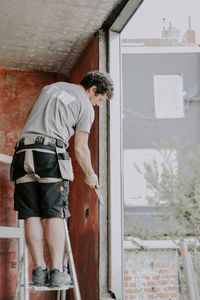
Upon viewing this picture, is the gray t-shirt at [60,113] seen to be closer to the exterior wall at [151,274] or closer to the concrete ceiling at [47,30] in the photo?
the concrete ceiling at [47,30]

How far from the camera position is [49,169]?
91.2 inches

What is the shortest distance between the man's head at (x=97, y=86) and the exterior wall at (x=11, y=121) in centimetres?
153

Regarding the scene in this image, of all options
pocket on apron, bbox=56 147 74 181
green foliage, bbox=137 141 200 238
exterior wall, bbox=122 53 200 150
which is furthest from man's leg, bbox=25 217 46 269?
exterior wall, bbox=122 53 200 150

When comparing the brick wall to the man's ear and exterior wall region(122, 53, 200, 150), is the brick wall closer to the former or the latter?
the man's ear

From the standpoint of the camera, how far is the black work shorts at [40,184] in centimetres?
230

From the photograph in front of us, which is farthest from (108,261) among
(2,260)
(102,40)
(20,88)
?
(20,88)

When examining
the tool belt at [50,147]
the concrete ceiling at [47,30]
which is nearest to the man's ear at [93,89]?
the tool belt at [50,147]

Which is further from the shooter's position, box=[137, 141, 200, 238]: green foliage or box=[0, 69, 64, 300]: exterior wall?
box=[137, 141, 200, 238]: green foliage

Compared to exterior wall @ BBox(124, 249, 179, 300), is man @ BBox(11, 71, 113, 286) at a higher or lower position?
higher

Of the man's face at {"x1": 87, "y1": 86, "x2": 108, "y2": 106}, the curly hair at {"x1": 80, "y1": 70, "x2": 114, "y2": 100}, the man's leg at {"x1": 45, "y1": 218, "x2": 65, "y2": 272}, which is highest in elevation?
the curly hair at {"x1": 80, "y1": 70, "x2": 114, "y2": 100}

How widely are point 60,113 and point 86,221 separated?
49.9 inches

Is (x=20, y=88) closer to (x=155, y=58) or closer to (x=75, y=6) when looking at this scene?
(x=75, y=6)

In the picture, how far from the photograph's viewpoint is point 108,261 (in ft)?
9.68

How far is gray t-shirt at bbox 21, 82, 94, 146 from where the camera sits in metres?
2.38
